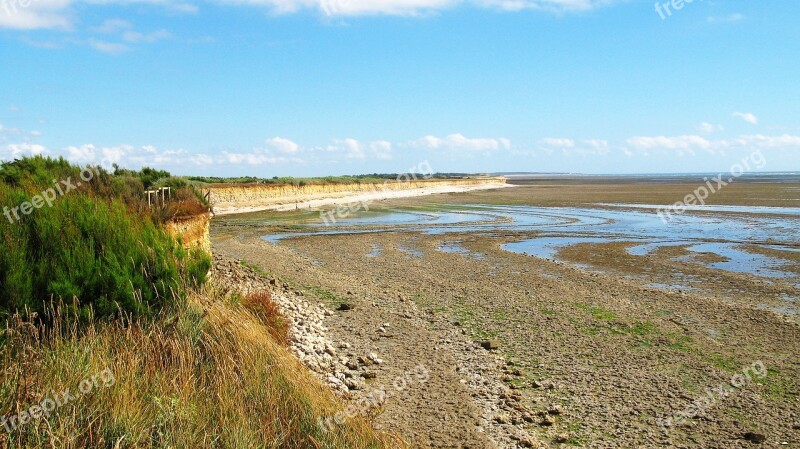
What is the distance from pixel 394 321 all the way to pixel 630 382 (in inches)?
175

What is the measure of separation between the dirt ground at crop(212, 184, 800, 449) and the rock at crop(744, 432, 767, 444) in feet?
0.05

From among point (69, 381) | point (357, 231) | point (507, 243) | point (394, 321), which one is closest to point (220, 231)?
point (357, 231)

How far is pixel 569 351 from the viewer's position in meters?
9.57

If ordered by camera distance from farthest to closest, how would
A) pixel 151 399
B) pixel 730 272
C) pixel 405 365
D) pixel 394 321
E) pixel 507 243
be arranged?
pixel 507 243, pixel 730 272, pixel 394 321, pixel 405 365, pixel 151 399

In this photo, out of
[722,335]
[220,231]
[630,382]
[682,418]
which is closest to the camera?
[682,418]

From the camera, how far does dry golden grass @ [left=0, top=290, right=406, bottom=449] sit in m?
4.95

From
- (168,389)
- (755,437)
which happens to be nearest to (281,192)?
(168,389)

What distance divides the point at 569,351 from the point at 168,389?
621 cm

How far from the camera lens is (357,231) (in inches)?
1210

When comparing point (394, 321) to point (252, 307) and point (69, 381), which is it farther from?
point (69, 381)

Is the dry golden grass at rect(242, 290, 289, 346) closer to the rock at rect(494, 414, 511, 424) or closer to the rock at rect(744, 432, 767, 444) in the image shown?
the rock at rect(494, 414, 511, 424)

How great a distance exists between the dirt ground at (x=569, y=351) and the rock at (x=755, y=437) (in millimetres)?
17

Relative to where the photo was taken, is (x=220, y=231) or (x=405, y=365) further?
(x=220, y=231)

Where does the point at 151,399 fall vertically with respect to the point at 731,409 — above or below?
above
